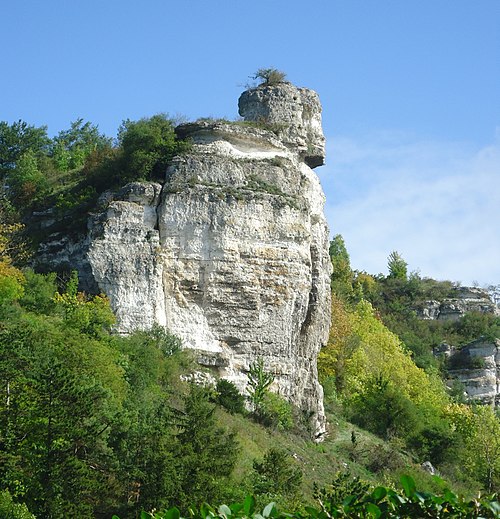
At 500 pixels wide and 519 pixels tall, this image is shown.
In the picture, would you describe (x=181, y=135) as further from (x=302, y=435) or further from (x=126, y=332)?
(x=302, y=435)

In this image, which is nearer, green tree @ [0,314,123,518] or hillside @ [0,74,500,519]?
green tree @ [0,314,123,518]

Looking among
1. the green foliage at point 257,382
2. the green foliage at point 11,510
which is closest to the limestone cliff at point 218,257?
the green foliage at point 257,382

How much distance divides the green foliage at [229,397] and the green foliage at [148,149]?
7630 millimetres

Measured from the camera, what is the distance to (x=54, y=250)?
31.3 m

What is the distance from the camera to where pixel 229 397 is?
29594 millimetres

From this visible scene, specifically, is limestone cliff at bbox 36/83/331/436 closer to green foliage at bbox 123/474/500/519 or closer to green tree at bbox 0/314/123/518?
green tree at bbox 0/314/123/518

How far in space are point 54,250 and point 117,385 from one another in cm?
819

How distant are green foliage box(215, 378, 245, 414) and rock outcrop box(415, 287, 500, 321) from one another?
120ft

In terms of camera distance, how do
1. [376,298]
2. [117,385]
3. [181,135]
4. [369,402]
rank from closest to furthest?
[117,385]
[181,135]
[369,402]
[376,298]

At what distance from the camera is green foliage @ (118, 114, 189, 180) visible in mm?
Answer: 32281

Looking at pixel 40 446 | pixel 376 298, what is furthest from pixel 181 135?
pixel 376 298

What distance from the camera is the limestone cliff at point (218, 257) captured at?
3028cm

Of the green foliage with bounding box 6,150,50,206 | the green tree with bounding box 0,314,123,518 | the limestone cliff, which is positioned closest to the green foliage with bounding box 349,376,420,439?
the limestone cliff

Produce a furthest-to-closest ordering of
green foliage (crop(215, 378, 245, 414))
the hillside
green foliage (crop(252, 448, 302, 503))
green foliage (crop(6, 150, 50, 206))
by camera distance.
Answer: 1. green foliage (crop(6, 150, 50, 206))
2. green foliage (crop(215, 378, 245, 414))
3. green foliage (crop(252, 448, 302, 503))
4. the hillside
